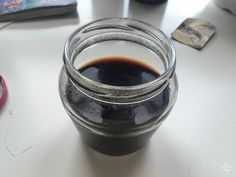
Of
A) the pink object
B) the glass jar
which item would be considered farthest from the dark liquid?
the pink object

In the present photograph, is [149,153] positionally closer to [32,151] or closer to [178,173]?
[178,173]

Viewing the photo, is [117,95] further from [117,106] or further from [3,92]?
[3,92]

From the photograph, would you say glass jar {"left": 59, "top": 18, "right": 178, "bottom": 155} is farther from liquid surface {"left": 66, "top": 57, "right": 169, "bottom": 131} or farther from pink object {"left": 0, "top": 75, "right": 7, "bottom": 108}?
pink object {"left": 0, "top": 75, "right": 7, "bottom": 108}

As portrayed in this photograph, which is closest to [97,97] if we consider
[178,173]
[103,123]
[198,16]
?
[103,123]

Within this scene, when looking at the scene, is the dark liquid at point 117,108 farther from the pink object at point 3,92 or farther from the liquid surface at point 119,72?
the pink object at point 3,92

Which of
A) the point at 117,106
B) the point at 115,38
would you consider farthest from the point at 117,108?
the point at 115,38
